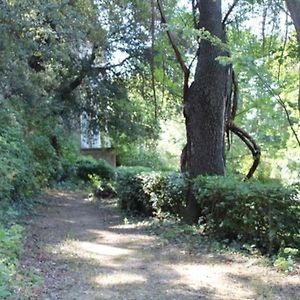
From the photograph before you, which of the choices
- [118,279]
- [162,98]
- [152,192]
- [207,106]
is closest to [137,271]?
[118,279]

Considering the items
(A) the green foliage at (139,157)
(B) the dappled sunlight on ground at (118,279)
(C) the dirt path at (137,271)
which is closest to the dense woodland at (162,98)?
(C) the dirt path at (137,271)

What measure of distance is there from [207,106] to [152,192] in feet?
8.81

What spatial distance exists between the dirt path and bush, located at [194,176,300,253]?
1.74 feet

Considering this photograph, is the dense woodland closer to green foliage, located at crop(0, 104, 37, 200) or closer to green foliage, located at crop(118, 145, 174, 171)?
green foliage, located at crop(0, 104, 37, 200)

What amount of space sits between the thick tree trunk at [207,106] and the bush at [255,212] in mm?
1175

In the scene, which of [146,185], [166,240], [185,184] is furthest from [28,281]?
[146,185]

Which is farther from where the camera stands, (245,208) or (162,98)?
(162,98)

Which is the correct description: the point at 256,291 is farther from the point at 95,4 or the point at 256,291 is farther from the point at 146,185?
the point at 95,4

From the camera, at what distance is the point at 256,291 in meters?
4.93

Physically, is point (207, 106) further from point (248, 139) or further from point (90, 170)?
point (90, 170)

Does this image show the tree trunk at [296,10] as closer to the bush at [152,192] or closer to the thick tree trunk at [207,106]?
the thick tree trunk at [207,106]

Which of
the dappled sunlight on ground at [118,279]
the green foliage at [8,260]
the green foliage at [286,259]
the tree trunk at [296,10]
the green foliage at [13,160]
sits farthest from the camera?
the green foliage at [13,160]

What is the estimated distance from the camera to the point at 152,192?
413 inches

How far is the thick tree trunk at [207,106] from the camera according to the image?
28.9 ft
